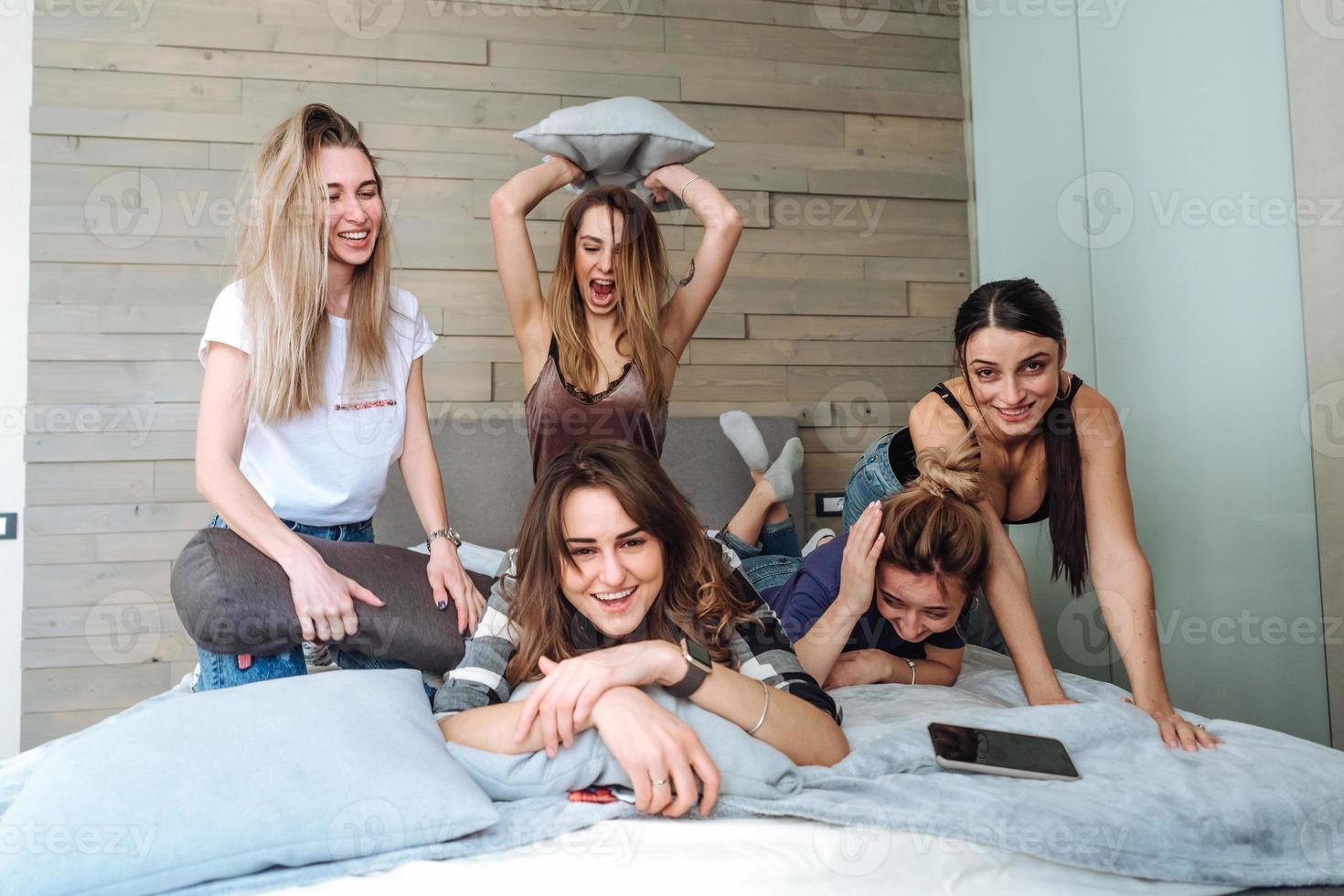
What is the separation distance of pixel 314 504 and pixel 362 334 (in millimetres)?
300

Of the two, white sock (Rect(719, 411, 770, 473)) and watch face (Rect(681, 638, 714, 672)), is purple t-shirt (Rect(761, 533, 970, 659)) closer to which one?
watch face (Rect(681, 638, 714, 672))

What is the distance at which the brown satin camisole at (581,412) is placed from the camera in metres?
2.28

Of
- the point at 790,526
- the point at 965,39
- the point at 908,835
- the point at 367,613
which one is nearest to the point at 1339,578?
the point at 790,526

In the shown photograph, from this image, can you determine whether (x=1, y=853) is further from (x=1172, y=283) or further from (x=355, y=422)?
(x=1172, y=283)

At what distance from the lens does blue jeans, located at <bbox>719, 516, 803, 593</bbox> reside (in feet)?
8.93

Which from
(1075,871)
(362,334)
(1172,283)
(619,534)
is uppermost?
(1172,283)

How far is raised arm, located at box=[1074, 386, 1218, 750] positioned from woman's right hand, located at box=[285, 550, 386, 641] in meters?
1.22

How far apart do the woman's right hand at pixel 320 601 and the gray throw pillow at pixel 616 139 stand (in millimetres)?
1215

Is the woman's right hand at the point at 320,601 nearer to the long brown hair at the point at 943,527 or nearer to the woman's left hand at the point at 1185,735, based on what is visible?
the long brown hair at the point at 943,527

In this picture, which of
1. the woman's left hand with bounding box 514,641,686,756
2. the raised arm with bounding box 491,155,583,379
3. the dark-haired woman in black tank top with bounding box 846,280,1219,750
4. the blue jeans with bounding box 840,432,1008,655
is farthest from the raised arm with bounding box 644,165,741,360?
the woman's left hand with bounding box 514,641,686,756

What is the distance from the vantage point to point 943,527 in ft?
6.07

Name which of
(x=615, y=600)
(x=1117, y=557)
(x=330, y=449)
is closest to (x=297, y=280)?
(x=330, y=449)

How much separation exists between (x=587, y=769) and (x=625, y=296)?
1.30m

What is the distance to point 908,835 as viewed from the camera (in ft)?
3.77
